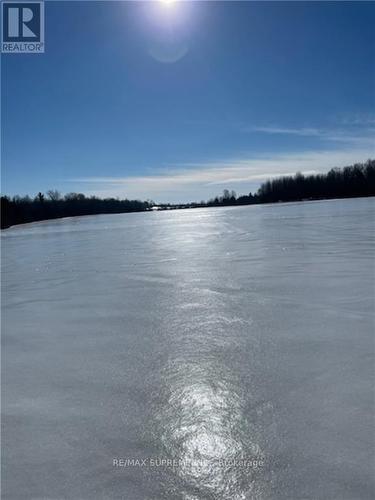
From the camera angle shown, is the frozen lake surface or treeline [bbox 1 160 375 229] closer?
the frozen lake surface

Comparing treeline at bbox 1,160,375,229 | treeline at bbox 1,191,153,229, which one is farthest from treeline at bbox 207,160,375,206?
treeline at bbox 1,191,153,229

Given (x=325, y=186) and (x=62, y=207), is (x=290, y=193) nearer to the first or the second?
(x=325, y=186)

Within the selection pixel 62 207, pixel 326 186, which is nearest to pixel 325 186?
pixel 326 186

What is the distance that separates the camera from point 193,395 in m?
2.15

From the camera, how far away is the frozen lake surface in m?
1.58

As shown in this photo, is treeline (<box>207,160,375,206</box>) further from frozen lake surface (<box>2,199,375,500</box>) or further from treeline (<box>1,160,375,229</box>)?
frozen lake surface (<box>2,199,375,500</box>)

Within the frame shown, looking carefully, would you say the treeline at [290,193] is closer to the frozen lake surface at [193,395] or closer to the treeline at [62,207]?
the treeline at [62,207]

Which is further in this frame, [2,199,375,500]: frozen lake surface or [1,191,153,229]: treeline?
[1,191,153,229]: treeline

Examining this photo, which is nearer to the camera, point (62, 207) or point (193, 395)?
point (193, 395)

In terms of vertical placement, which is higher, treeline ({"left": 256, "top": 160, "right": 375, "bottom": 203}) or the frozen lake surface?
treeline ({"left": 256, "top": 160, "right": 375, "bottom": 203})

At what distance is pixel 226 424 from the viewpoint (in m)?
1.89

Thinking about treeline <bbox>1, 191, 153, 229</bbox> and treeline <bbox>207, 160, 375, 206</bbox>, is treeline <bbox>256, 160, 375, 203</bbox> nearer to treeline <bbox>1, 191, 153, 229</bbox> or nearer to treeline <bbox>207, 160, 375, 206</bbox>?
treeline <bbox>207, 160, 375, 206</bbox>

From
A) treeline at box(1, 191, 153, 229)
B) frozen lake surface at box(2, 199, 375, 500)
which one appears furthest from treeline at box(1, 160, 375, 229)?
frozen lake surface at box(2, 199, 375, 500)

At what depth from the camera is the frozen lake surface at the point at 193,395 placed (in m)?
1.58
